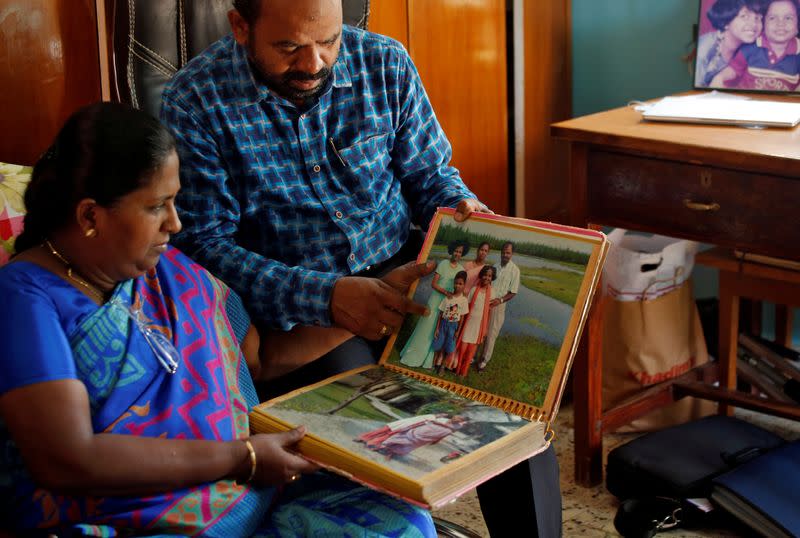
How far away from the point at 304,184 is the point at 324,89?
0.49 ft

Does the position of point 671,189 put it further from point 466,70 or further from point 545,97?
point 545,97

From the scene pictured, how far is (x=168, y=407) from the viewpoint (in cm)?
106

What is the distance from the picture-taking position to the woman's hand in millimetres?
1060

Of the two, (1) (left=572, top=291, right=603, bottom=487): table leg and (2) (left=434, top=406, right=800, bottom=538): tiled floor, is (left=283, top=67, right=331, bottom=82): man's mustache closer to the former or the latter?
(1) (left=572, top=291, right=603, bottom=487): table leg

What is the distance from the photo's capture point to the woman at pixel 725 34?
205 centimetres

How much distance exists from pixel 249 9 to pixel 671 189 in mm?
836

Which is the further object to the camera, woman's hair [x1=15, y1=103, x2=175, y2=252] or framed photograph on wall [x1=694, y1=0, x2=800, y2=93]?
framed photograph on wall [x1=694, y1=0, x2=800, y2=93]

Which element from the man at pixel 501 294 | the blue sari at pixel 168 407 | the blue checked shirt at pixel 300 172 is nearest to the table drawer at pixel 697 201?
the blue checked shirt at pixel 300 172

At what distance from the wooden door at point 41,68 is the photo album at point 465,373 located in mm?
809

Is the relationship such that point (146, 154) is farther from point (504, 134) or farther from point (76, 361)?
point (504, 134)

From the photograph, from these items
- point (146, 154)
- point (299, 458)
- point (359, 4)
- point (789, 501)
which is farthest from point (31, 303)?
point (789, 501)

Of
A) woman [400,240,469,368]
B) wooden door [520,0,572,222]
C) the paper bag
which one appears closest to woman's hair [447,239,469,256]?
→ woman [400,240,469,368]

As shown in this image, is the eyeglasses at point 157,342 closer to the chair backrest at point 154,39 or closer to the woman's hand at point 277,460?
the woman's hand at point 277,460

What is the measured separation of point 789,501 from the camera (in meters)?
1.67
